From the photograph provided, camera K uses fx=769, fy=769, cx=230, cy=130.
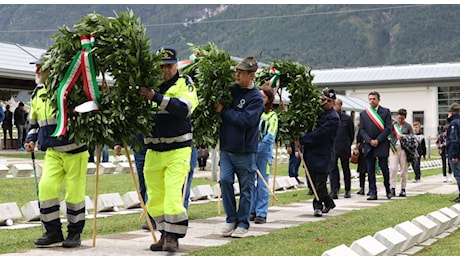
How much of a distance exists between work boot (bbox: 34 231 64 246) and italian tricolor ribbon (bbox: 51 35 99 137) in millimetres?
1122

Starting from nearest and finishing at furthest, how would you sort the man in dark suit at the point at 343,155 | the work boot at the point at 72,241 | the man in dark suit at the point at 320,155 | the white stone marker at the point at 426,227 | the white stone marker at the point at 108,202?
1. the work boot at the point at 72,241
2. the white stone marker at the point at 426,227
3. the man in dark suit at the point at 320,155
4. the white stone marker at the point at 108,202
5. the man in dark suit at the point at 343,155

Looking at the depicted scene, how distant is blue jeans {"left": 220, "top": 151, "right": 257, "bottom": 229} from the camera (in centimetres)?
960

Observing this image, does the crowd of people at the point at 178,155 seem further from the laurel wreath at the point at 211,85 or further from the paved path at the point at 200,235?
the paved path at the point at 200,235

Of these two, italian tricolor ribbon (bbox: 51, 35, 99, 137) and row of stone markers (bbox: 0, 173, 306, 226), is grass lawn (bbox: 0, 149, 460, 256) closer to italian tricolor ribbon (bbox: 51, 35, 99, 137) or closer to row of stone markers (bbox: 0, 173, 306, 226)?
row of stone markers (bbox: 0, 173, 306, 226)

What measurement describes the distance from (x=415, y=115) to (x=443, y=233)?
190ft

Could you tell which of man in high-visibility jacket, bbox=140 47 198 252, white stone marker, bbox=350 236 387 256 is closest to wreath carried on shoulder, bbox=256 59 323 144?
man in high-visibility jacket, bbox=140 47 198 252

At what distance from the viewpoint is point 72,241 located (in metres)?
8.37

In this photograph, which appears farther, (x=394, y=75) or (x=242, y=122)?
(x=394, y=75)

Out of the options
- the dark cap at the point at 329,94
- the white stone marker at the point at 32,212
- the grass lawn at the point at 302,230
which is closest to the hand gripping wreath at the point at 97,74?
the grass lawn at the point at 302,230

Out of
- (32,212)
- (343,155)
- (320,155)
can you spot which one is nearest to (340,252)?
(320,155)

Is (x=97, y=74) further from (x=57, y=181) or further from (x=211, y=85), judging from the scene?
(x=211, y=85)

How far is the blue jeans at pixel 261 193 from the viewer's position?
37.4 ft

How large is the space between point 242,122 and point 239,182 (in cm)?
80

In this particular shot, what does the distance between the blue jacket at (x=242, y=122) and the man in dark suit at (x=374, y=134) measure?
19.9 ft
